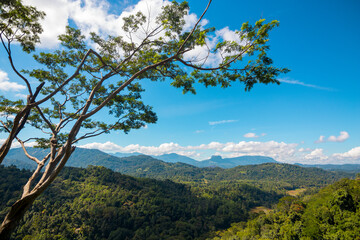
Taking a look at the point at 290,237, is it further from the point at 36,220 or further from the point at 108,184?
the point at 108,184

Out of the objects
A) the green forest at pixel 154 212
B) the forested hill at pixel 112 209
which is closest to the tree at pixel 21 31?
the green forest at pixel 154 212

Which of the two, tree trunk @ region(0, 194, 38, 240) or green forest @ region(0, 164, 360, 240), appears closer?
tree trunk @ region(0, 194, 38, 240)

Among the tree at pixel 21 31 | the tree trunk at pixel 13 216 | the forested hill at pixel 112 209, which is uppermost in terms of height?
the tree at pixel 21 31

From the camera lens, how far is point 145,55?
7.09 meters

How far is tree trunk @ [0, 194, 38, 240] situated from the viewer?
3.42 m

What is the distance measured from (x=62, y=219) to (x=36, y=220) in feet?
30.0

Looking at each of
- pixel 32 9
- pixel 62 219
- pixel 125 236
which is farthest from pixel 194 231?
pixel 32 9

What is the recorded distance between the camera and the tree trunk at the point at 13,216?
135 inches

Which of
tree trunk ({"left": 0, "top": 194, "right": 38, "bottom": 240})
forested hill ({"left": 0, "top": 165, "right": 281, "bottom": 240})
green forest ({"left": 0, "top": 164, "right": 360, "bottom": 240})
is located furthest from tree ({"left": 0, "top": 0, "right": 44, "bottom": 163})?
forested hill ({"left": 0, "top": 165, "right": 281, "bottom": 240})

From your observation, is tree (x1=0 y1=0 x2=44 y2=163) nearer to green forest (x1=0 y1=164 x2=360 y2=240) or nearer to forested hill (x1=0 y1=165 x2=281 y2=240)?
green forest (x1=0 y1=164 x2=360 y2=240)

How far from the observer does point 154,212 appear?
8856cm

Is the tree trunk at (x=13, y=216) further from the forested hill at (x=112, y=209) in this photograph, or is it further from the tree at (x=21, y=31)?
the forested hill at (x=112, y=209)

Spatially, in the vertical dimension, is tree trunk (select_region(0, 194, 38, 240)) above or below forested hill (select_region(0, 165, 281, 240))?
above

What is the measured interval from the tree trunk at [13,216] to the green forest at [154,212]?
110ft
